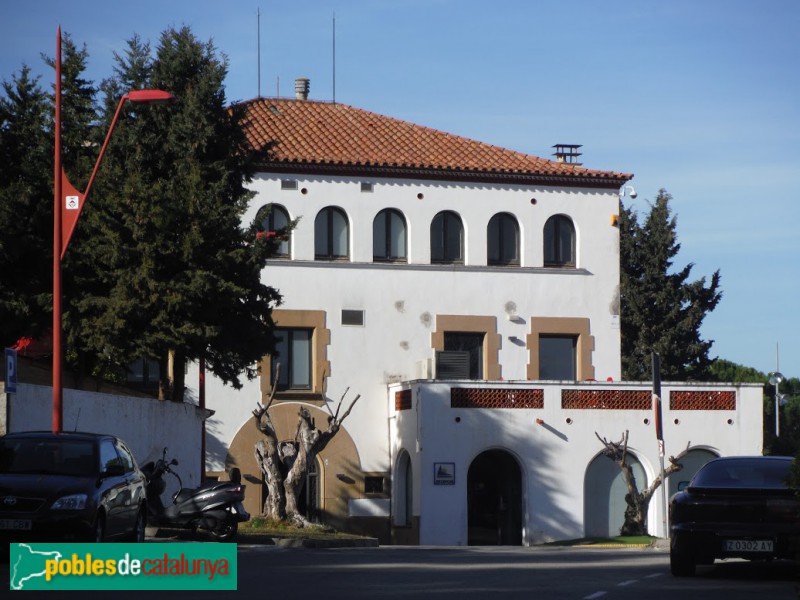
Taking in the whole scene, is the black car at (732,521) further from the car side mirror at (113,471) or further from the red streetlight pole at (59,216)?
the red streetlight pole at (59,216)

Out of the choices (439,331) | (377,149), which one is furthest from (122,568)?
(377,149)

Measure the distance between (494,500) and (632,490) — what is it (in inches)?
173

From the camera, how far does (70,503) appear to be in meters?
16.9

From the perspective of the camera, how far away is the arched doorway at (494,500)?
4278 centimetres

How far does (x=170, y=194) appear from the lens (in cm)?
3038

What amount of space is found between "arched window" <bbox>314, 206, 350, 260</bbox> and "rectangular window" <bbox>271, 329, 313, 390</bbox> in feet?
7.97

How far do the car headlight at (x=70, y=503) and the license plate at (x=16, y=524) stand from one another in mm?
343

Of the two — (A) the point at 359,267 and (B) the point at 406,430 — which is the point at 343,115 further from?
(B) the point at 406,430

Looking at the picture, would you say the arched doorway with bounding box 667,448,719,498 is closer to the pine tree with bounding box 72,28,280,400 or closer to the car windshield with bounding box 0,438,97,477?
the pine tree with bounding box 72,28,280,400

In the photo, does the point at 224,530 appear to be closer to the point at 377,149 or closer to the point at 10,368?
the point at 10,368

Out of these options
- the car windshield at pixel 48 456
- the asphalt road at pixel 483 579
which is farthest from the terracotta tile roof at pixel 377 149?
the car windshield at pixel 48 456

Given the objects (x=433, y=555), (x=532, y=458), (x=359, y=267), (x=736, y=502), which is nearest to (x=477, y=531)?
(x=532, y=458)

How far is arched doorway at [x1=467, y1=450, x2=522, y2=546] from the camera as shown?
4278 centimetres

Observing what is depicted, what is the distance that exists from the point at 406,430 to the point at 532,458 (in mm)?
3733
